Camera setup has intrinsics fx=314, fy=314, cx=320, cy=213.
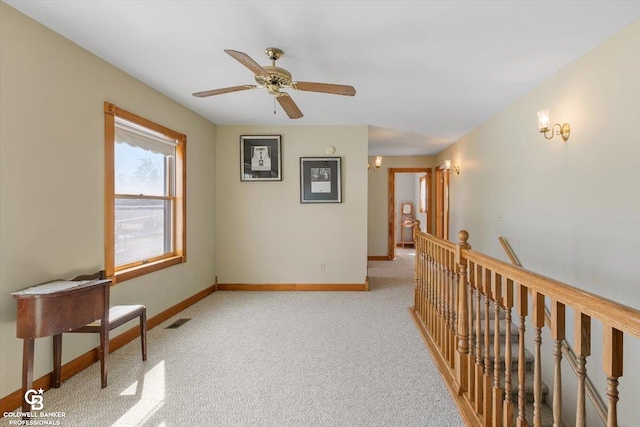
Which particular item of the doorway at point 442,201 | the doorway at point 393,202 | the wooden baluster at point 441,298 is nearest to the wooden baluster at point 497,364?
the wooden baluster at point 441,298

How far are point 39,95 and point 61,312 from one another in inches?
56.2

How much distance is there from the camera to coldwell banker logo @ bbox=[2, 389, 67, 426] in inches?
72.2

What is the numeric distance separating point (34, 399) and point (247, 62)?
2.50 m

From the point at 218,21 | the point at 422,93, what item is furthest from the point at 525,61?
the point at 218,21

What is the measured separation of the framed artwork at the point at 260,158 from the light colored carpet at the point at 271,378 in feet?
6.57

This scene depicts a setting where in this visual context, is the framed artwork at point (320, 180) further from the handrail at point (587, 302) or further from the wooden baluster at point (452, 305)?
the handrail at point (587, 302)

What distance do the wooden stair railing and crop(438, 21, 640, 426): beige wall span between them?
2.17 ft

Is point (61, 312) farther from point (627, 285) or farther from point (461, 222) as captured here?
point (461, 222)

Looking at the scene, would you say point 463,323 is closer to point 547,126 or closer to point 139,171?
point 547,126

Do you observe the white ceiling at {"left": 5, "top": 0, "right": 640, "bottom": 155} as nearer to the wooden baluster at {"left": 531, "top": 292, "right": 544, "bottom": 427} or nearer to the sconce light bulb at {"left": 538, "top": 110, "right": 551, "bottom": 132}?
the sconce light bulb at {"left": 538, "top": 110, "right": 551, "bottom": 132}

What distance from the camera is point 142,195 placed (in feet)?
10.6

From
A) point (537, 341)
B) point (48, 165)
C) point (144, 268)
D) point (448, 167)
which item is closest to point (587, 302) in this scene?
point (537, 341)

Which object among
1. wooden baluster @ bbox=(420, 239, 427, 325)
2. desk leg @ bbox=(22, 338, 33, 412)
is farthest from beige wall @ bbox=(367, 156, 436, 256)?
desk leg @ bbox=(22, 338, 33, 412)

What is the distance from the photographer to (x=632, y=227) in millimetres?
2072
